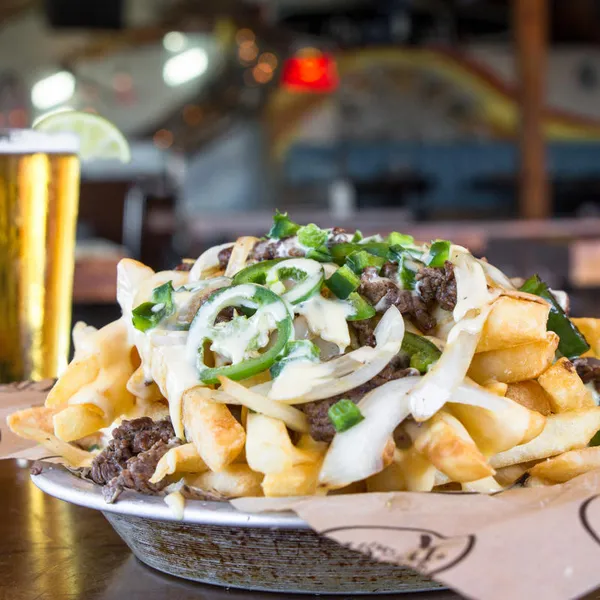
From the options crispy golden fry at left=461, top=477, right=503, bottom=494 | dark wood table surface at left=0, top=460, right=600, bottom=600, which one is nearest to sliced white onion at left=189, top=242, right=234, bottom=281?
dark wood table surface at left=0, top=460, right=600, bottom=600

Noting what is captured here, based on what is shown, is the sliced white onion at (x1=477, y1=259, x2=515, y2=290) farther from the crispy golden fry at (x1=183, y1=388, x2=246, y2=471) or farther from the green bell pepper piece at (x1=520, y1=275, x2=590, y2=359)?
the crispy golden fry at (x1=183, y1=388, x2=246, y2=471)

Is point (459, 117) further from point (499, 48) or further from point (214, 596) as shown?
point (214, 596)

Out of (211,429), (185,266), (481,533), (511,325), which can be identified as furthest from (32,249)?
(481,533)

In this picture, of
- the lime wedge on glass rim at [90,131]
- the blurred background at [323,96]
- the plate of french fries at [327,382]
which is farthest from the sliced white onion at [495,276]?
the blurred background at [323,96]

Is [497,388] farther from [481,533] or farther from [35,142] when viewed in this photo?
[35,142]

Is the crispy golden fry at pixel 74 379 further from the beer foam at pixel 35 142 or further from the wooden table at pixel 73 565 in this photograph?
the beer foam at pixel 35 142

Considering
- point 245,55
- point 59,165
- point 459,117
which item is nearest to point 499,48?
point 459,117
